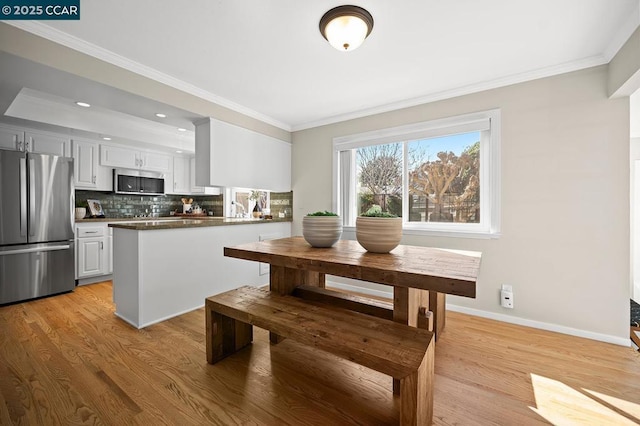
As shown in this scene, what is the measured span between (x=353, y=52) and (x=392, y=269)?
1.86m

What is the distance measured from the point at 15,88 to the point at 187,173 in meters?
3.04

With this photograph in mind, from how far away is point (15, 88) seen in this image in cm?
228

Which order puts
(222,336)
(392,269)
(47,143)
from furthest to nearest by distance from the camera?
(47,143) < (222,336) < (392,269)

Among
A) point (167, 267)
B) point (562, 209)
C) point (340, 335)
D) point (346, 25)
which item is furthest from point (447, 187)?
point (167, 267)

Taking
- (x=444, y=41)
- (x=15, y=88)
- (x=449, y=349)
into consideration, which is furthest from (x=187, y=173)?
(x=449, y=349)

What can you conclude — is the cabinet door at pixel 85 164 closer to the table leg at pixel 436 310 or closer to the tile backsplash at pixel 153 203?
the tile backsplash at pixel 153 203

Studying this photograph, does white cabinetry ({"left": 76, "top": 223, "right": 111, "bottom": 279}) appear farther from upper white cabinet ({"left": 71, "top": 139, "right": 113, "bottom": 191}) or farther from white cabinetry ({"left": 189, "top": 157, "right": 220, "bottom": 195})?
white cabinetry ({"left": 189, "top": 157, "right": 220, "bottom": 195})

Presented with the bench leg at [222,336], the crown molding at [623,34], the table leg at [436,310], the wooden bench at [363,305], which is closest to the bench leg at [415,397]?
the wooden bench at [363,305]

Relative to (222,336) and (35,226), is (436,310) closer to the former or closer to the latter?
(222,336)

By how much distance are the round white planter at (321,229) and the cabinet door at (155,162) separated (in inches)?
167

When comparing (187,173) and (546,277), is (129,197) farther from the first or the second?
(546,277)

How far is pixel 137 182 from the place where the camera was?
4.57 m

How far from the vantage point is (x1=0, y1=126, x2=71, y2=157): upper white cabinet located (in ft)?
10.8

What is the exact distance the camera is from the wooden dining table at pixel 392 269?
3.70 feet
